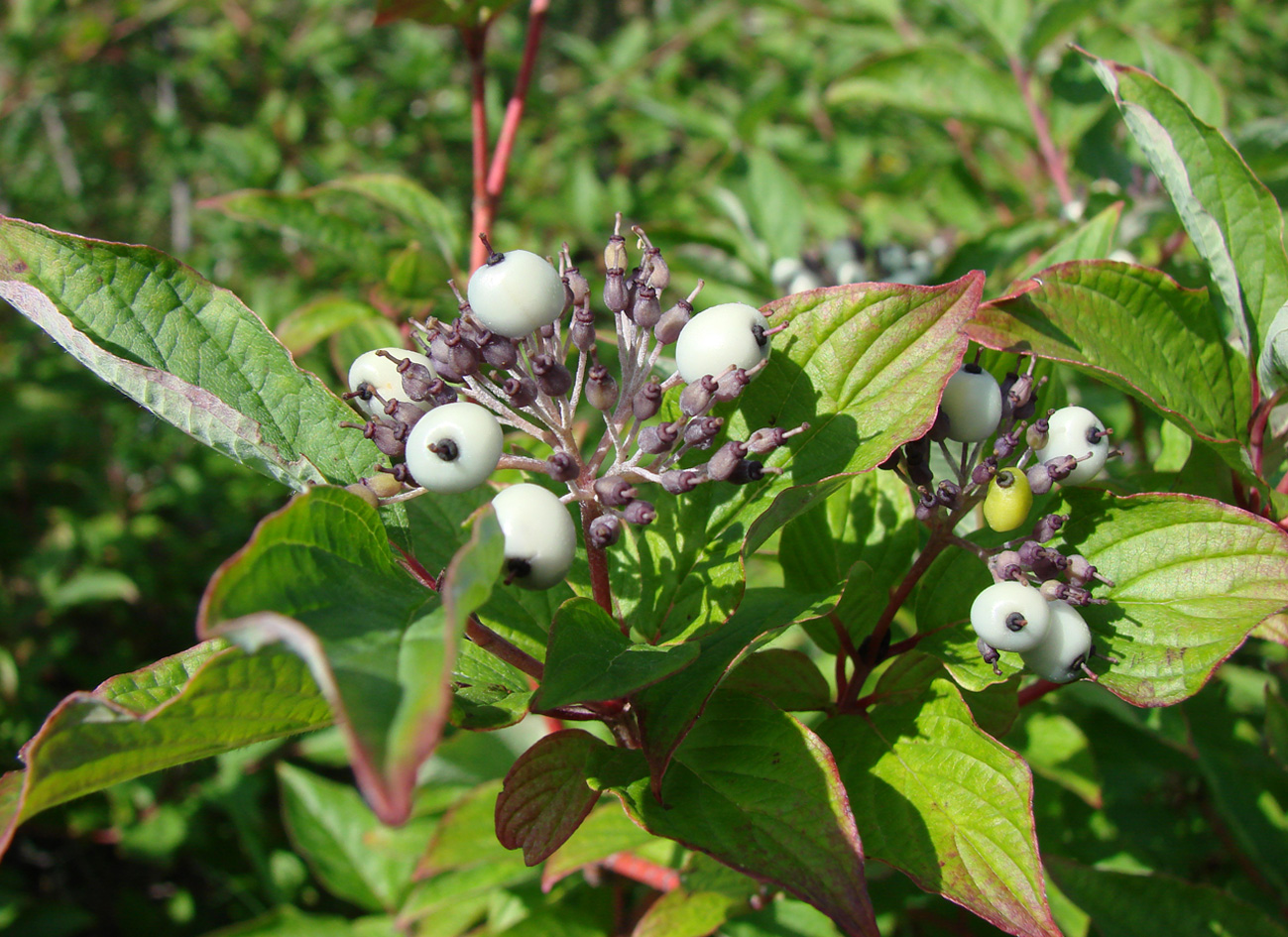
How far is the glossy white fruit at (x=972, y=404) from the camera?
1026mm

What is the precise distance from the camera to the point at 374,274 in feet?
6.64

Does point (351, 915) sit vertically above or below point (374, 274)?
below

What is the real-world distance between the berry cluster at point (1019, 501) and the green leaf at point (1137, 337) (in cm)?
5

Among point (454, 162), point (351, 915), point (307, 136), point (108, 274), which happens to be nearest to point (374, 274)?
point (108, 274)

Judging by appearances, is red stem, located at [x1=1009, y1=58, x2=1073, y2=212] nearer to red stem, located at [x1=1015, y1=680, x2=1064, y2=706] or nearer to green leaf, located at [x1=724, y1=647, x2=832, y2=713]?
red stem, located at [x1=1015, y1=680, x2=1064, y2=706]

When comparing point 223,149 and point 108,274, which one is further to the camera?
point 223,149

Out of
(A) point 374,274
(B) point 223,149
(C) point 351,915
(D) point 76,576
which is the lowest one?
(C) point 351,915

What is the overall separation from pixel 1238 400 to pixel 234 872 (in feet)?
10.2

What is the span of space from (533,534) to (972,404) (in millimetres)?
532

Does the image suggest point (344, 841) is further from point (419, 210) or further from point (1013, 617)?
point (1013, 617)

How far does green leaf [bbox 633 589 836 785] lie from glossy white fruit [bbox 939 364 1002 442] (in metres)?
0.25

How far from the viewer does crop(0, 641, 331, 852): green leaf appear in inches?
27.6

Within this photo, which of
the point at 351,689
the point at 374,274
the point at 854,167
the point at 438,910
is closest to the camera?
the point at 351,689

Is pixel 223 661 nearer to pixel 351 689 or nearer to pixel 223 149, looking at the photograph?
pixel 351 689
